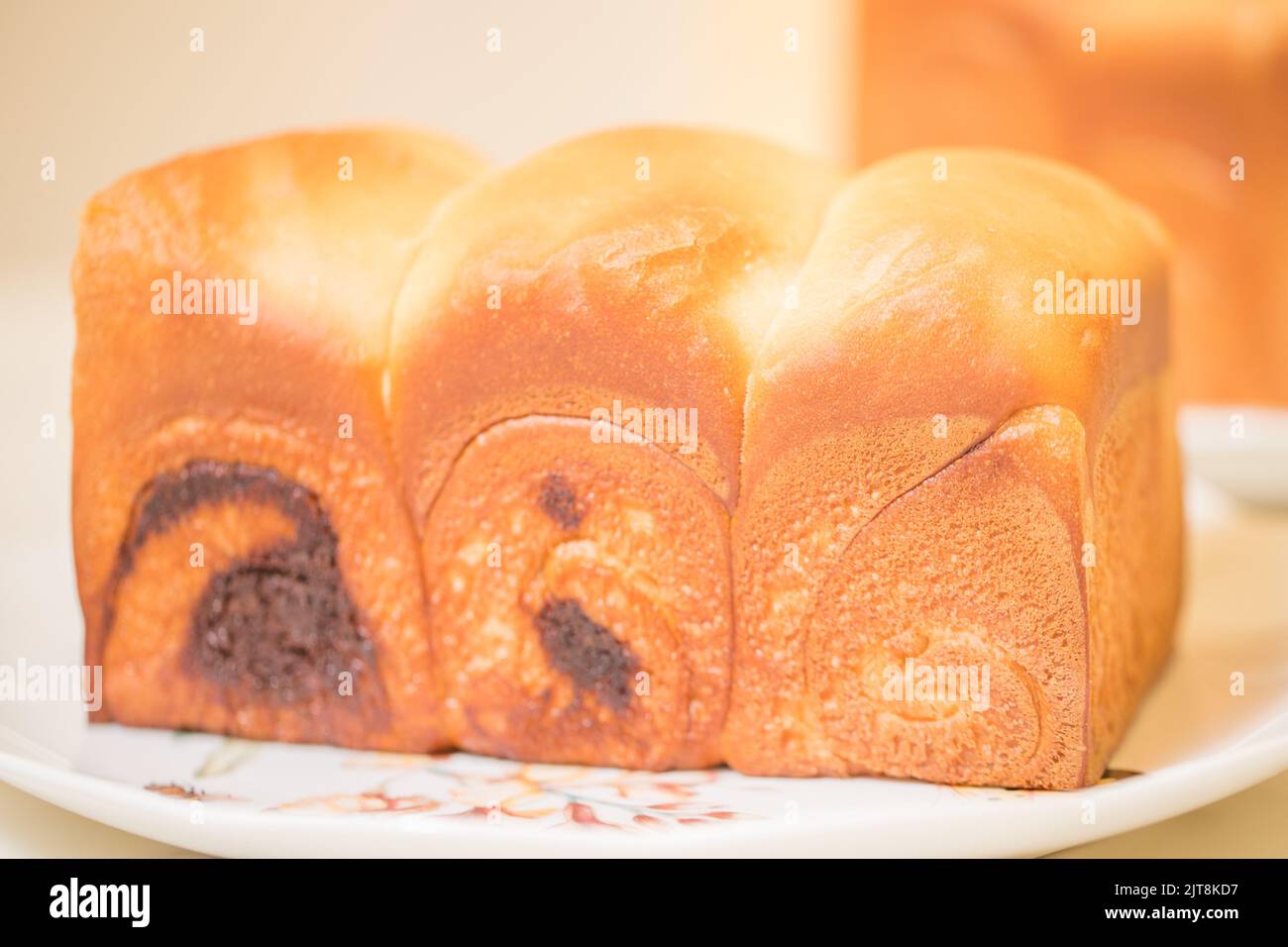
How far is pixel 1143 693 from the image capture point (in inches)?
50.2

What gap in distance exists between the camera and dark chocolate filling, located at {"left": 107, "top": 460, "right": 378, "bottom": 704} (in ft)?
3.91

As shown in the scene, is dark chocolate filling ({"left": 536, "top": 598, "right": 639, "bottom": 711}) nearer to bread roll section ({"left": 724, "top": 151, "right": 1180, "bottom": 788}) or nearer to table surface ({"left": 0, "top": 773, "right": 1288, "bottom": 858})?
bread roll section ({"left": 724, "top": 151, "right": 1180, "bottom": 788})

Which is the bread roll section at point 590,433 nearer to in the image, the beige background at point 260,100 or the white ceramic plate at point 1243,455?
the beige background at point 260,100

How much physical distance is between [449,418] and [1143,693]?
71 cm

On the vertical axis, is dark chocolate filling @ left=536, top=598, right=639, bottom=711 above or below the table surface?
above

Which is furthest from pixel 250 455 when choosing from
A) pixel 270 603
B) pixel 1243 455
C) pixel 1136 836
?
pixel 1243 455

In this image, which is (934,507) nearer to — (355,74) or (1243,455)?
(1243,455)

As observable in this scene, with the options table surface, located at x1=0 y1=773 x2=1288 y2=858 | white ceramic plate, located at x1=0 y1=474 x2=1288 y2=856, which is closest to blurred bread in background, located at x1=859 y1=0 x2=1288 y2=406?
white ceramic plate, located at x1=0 y1=474 x2=1288 y2=856

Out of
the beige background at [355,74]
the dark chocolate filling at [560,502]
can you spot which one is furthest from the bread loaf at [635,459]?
the beige background at [355,74]

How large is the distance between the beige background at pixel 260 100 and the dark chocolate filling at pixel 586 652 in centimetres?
36

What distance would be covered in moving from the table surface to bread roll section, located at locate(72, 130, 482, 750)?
19cm

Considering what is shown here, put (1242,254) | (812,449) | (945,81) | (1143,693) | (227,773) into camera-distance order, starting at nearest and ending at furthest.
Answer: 1. (812,449)
2. (227,773)
3. (1143,693)
4. (1242,254)
5. (945,81)
